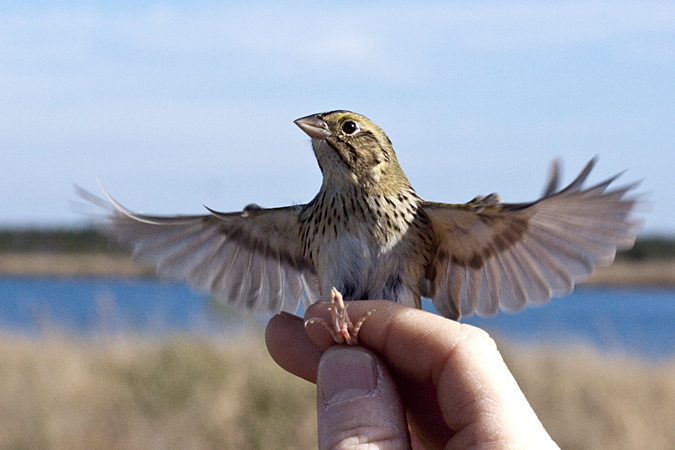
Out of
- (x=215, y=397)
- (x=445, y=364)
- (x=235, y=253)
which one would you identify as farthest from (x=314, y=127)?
(x=215, y=397)

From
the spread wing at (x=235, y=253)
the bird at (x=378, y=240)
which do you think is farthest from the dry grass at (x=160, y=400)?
the bird at (x=378, y=240)

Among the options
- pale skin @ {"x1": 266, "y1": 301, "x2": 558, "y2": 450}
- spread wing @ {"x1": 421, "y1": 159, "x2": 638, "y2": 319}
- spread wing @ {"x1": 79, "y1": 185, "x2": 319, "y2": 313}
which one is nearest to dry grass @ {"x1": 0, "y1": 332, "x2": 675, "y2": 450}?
spread wing @ {"x1": 79, "y1": 185, "x2": 319, "y2": 313}

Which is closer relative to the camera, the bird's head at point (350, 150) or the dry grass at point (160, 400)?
the bird's head at point (350, 150)

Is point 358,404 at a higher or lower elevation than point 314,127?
lower

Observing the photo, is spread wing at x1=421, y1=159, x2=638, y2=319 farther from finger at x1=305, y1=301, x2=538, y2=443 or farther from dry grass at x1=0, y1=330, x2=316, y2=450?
dry grass at x1=0, y1=330, x2=316, y2=450

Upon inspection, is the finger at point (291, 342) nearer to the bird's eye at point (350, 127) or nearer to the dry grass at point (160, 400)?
the bird's eye at point (350, 127)

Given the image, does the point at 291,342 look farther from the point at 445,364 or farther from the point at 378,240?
the point at 445,364

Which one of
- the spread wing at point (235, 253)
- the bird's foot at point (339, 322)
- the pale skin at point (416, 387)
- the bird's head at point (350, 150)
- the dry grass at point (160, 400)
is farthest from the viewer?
the dry grass at point (160, 400)

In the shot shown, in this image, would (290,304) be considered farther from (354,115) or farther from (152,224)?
(354,115)
